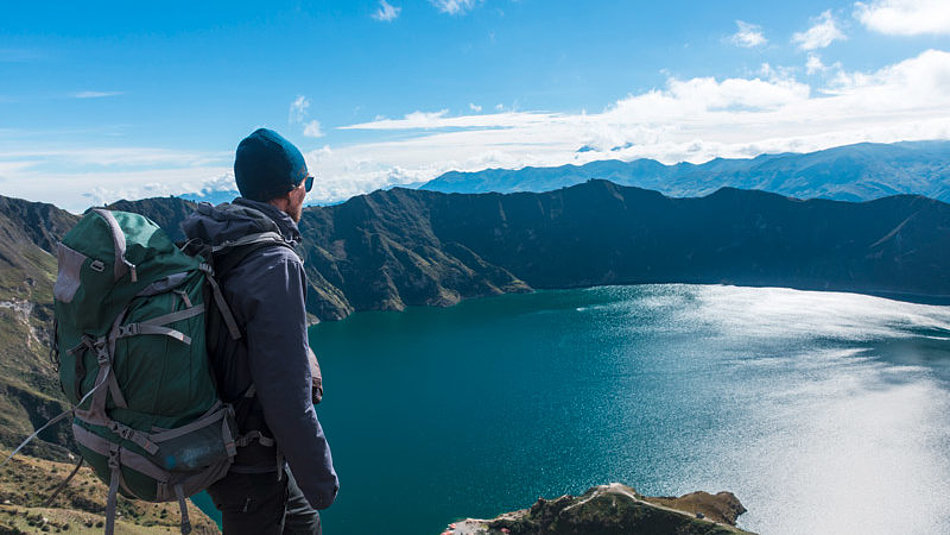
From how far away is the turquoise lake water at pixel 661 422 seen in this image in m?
72.8

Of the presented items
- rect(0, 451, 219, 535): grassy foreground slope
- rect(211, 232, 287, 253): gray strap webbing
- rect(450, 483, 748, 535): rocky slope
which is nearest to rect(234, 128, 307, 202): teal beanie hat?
rect(211, 232, 287, 253): gray strap webbing

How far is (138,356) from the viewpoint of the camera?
3.47 m

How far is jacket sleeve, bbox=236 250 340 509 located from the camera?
3725 millimetres

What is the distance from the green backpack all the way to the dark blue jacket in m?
0.17

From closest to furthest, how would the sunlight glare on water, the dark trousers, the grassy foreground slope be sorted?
the dark trousers
the grassy foreground slope
the sunlight glare on water

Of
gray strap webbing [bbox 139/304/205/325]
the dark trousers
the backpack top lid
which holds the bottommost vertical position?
the dark trousers

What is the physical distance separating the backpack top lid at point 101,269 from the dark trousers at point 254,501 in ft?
5.25

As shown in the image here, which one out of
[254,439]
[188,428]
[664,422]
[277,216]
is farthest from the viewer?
[664,422]

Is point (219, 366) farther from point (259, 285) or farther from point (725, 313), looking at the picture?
point (725, 313)

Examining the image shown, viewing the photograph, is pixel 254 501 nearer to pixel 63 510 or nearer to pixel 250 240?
pixel 250 240

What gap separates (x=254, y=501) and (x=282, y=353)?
4.83 feet

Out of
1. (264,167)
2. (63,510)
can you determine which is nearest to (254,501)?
(264,167)

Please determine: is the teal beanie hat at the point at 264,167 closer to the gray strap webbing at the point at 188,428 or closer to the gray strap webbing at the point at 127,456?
the gray strap webbing at the point at 188,428

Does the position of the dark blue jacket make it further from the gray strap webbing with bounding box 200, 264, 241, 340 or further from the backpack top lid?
the backpack top lid
